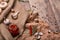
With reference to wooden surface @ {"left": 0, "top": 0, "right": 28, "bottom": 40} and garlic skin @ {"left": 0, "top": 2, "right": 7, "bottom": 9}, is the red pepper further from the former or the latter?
garlic skin @ {"left": 0, "top": 2, "right": 7, "bottom": 9}

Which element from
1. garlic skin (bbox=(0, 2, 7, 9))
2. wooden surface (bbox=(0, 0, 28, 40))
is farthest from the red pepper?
garlic skin (bbox=(0, 2, 7, 9))

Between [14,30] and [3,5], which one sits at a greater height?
[3,5]

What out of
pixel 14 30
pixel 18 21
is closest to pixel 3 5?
pixel 18 21

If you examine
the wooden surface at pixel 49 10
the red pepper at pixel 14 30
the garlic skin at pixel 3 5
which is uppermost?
the garlic skin at pixel 3 5

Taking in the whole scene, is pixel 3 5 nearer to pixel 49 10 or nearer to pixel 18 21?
pixel 18 21

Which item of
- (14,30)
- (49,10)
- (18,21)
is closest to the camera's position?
(14,30)

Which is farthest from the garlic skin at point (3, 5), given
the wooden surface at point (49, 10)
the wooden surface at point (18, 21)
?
the wooden surface at point (49, 10)

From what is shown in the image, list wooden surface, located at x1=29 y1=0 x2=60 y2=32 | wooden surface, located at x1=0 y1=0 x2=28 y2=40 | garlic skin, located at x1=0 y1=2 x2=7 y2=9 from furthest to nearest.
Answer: garlic skin, located at x1=0 y1=2 x2=7 y2=9 < wooden surface, located at x1=29 y1=0 x2=60 y2=32 < wooden surface, located at x1=0 y1=0 x2=28 y2=40

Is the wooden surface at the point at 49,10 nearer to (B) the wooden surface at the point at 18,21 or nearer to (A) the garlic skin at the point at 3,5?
(B) the wooden surface at the point at 18,21

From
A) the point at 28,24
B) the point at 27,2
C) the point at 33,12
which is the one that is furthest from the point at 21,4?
the point at 28,24

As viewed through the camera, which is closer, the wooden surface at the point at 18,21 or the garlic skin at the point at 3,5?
the wooden surface at the point at 18,21

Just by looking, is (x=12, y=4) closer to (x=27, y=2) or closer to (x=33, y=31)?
(x=27, y=2)

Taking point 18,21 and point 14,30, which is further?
point 18,21

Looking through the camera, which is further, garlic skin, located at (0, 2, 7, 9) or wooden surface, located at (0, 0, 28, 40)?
garlic skin, located at (0, 2, 7, 9)
